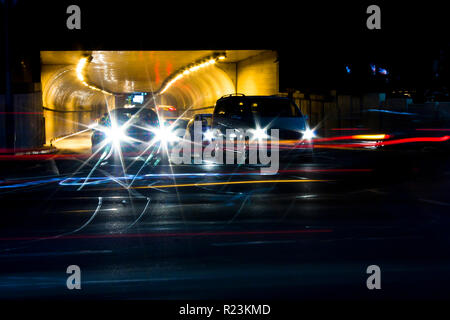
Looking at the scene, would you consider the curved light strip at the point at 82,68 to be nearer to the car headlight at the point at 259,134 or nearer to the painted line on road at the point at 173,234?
the car headlight at the point at 259,134

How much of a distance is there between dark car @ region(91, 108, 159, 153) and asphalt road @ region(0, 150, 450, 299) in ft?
22.6

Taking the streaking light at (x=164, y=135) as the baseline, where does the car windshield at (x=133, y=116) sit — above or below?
above

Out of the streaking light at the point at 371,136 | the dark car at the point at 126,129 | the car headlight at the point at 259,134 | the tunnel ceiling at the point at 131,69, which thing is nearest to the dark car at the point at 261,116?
the car headlight at the point at 259,134

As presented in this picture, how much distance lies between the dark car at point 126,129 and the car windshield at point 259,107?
4.42 metres

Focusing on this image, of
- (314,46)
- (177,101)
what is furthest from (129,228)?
(177,101)

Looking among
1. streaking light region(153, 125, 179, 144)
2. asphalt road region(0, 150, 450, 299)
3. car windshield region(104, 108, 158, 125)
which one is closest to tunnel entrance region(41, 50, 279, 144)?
streaking light region(153, 125, 179, 144)

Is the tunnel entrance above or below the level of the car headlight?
above

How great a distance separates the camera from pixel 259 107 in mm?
19203

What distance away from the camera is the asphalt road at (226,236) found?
5.92 meters

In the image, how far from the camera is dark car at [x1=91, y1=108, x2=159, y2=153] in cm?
2230

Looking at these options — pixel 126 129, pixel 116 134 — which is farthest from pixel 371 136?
pixel 116 134

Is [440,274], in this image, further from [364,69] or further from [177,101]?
[177,101]

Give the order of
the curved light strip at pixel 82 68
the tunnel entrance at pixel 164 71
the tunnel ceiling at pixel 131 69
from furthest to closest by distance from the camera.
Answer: the curved light strip at pixel 82 68 → the tunnel ceiling at pixel 131 69 → the tunnel entrance at pixel 164 71

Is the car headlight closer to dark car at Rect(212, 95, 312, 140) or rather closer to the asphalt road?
dark car at Rect(212, 95, 312, 140)
